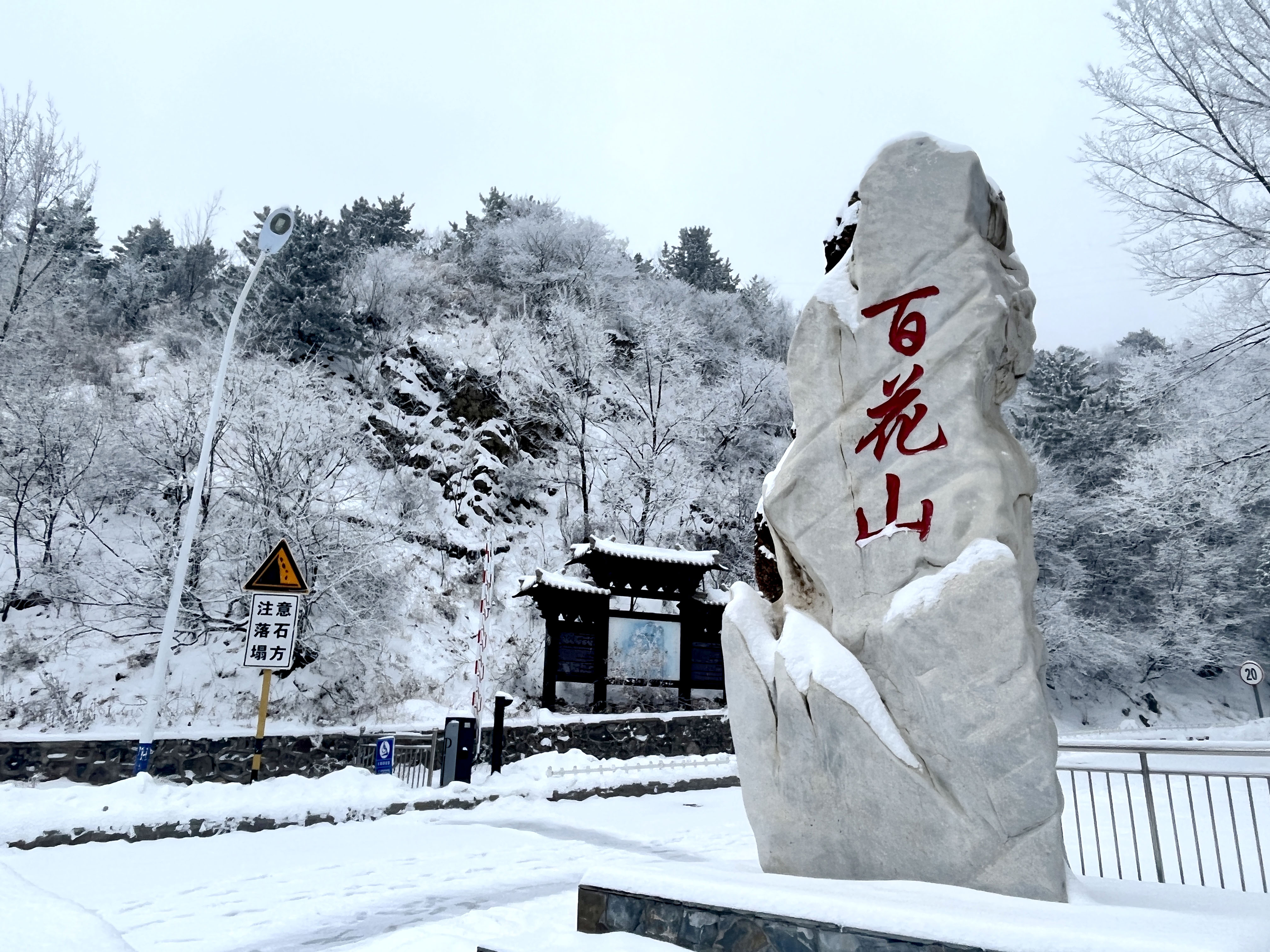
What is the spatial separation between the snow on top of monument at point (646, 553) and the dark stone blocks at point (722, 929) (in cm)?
1273

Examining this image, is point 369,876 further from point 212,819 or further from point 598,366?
point 598,366

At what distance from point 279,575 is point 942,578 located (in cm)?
773

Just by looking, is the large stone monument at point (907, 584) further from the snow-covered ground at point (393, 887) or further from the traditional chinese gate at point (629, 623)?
the traditional chinese gate at point (629, 623)

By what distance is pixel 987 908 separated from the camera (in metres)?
3.38

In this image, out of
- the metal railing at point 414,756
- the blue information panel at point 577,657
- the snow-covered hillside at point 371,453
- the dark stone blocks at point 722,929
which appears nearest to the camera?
the dark stone blocks at point 722,929

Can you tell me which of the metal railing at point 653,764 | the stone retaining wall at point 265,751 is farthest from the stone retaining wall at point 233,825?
the stone retaining wall at point 265,751

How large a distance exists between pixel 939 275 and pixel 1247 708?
3354cm

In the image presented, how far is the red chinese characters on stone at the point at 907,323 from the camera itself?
477cm

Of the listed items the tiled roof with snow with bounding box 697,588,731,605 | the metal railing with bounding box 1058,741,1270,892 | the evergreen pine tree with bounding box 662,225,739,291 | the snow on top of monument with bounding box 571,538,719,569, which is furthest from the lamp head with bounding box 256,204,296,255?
the evergreen pine tree with bounding box 662,225,739,291

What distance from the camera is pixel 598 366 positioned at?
30.1m

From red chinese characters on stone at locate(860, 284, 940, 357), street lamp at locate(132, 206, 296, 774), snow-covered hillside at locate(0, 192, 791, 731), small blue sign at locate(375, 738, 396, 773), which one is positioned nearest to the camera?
red chinese characters on stone at locate(860, 284, 940, 357)

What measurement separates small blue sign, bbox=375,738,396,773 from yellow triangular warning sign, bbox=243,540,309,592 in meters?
2.55

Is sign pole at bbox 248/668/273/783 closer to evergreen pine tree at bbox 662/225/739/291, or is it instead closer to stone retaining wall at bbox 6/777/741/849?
stone retaining wall at bbox 6/777/741/849

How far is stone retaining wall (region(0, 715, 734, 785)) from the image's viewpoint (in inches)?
394
